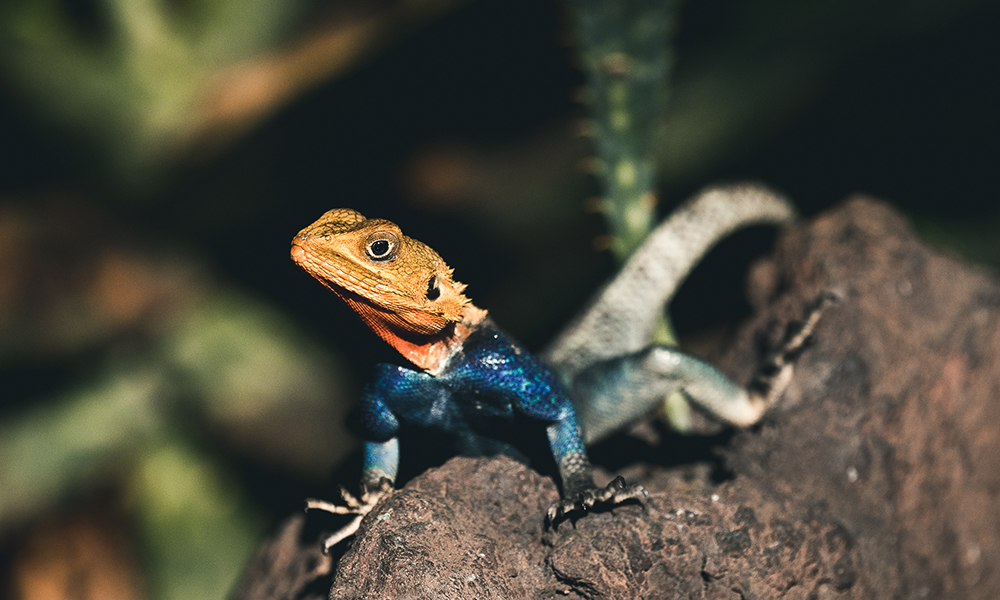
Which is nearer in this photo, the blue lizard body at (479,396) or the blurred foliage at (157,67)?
the blue lizard body at (479,396)

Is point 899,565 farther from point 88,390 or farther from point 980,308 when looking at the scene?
point 88,390

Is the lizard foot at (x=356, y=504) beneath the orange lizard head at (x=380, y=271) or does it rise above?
beneath

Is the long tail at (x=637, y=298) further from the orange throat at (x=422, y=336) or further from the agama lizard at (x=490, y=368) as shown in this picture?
the orange throat at (x=422, y=336)

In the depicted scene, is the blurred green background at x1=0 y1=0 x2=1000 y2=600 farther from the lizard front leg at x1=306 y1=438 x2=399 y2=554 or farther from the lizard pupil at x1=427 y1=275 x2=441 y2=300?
A: the lizard pupil at x1=427 y1=275 x2=441 y2=300

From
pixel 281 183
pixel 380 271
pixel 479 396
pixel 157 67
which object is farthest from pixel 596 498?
pixel 157 67

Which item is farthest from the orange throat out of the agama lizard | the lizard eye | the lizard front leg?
the lizard front leg

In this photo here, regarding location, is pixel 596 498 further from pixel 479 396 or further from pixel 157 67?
pixel 157 67

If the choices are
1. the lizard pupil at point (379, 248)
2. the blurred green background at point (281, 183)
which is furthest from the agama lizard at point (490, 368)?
the blurred green background at point (281, 183)
